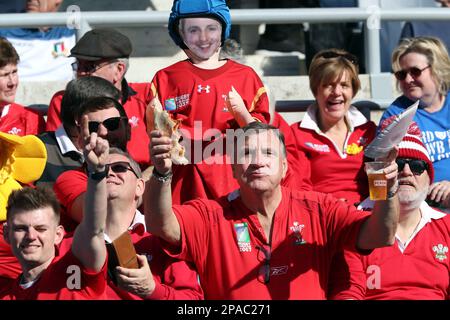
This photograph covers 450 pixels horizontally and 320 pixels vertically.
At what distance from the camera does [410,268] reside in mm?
6086

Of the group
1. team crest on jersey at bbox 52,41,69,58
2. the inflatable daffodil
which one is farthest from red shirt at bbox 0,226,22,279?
team crest on jersey at bbox 52,41,69,58

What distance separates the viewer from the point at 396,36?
892 cm

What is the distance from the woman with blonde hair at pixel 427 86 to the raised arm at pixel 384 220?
154 centimetres

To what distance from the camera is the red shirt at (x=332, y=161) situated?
679 centimetres

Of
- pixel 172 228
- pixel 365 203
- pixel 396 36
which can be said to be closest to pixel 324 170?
pixel 365 203

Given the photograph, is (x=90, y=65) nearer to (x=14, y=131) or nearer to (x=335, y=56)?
(x=14, y=131)

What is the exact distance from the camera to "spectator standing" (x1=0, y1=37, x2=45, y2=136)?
688 centimetres

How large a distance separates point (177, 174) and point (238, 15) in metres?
1.52

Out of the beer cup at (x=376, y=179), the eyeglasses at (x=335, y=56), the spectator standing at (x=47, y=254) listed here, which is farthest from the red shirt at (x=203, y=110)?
the beer cup at (x=376, y=179)

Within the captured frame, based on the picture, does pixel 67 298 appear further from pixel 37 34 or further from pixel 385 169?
pixel 37 34

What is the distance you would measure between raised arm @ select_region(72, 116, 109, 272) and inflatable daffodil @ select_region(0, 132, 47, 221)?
86 cm

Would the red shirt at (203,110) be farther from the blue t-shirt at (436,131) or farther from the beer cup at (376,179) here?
the beer cup at (376,179)

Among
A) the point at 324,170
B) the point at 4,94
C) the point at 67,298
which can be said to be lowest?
the point at 67,298

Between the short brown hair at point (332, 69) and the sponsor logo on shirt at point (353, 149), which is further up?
the short brown hair at point (332, 69)
